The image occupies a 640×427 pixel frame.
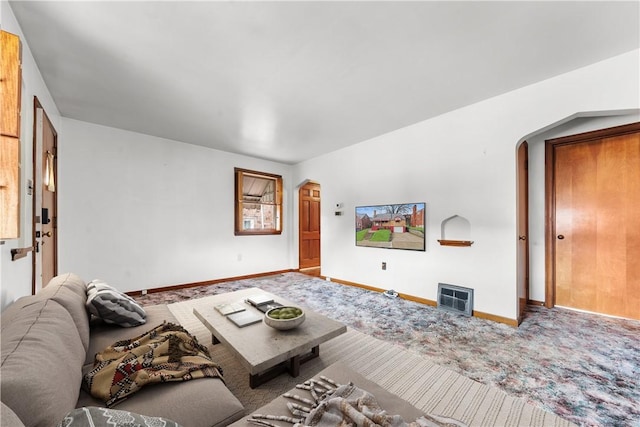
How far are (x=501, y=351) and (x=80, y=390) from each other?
2954 millimetres

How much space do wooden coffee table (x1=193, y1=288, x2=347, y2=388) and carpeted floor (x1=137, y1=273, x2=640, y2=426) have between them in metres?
0.91

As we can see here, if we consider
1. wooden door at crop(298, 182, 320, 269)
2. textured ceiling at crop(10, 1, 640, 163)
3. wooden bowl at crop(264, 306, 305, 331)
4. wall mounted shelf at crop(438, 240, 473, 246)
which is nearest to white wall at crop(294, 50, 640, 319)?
wall mounted shelf at crop(438, 240, 473, 246)

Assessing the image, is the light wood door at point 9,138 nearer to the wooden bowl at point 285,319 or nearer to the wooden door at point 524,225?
the wooden bowl at point 285,319

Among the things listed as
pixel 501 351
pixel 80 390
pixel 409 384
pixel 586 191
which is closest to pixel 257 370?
pixel 80 390

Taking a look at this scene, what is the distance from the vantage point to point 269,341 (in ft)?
5.68

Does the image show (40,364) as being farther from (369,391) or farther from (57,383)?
(369,391)

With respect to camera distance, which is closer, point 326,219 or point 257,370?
point 257,370

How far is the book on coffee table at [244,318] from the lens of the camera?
6.49 ft

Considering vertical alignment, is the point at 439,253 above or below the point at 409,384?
above

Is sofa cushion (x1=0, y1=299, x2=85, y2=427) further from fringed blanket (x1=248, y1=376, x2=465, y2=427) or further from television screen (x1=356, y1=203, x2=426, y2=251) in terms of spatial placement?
television screen (x1=356, y1=203, x2=426, y2=251)

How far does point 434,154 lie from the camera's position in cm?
348

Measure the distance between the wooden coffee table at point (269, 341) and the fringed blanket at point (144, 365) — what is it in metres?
0.24

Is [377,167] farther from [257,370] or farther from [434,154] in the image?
[257,370]

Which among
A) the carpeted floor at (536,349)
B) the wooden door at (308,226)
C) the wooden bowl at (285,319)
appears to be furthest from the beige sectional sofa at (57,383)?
the wooden door at (308,226)
